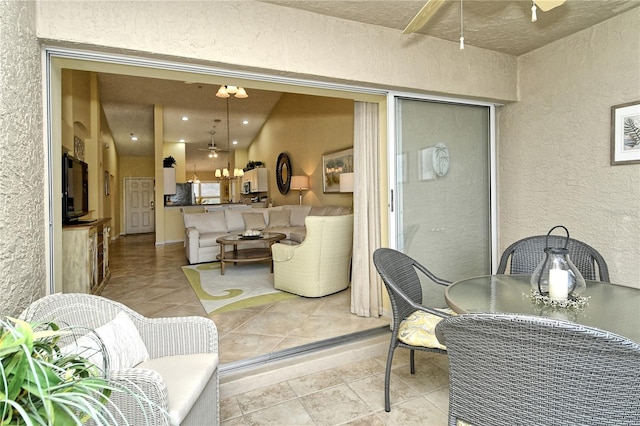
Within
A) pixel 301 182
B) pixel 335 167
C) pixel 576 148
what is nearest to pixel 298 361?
pixel 576 148

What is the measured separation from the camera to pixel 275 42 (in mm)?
2422

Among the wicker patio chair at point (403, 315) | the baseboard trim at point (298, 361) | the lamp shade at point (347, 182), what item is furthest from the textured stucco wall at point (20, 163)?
the lamp shade at point (347, 182)

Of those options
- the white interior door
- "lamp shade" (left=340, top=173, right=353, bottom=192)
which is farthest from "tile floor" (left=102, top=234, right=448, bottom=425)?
the white interior door

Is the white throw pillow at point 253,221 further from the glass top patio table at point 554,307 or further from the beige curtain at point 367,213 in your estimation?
the glass top patio table at point 554,307

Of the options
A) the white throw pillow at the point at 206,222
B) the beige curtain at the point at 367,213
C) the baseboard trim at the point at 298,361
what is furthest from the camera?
the white throw pillow at the point at 206,222

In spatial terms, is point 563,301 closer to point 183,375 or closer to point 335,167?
point 183,375

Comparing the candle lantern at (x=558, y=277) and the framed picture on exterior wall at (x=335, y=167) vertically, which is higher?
the framed picture on exterior wall at (x=335, y=167)

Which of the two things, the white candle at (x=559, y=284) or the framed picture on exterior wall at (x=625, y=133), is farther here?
the framed picture on exterior wall at (x=625, y=133)

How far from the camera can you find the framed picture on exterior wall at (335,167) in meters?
6.03

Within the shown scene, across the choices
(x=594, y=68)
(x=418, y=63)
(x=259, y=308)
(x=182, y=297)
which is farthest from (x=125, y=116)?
(x=594, y=68)

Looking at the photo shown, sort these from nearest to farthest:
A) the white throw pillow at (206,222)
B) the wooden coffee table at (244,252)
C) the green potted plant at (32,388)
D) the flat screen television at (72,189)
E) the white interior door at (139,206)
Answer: the green potted plant at (32,388) → the flat screen television at (72,189) → the wooden coffee table at (244,252) → the white throw pillow at (206,222) → the white interior door at (139,206)

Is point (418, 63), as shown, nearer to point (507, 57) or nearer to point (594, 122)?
point (507, 57)

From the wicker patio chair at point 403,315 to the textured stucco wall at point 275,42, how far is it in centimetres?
147

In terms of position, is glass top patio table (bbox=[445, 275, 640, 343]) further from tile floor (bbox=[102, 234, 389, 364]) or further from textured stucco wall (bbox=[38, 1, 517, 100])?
textured stucco wall (bbox=[38, 1, 517, 100])
